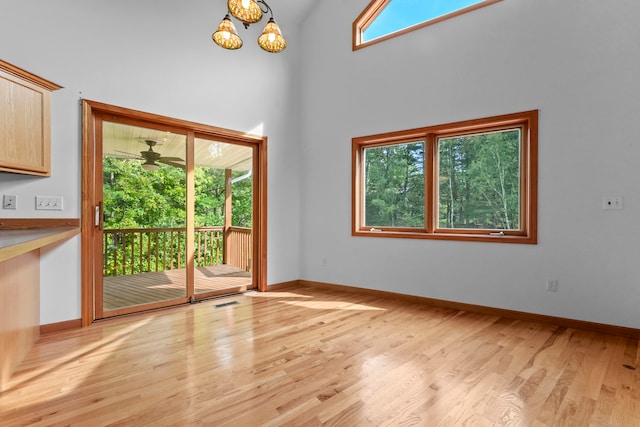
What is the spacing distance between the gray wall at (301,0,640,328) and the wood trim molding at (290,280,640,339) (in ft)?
0.20

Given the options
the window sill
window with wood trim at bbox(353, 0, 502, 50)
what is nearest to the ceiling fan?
the window sill

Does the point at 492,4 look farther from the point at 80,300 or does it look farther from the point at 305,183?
the point at 80,300

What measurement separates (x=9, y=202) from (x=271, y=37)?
2504 millimetres

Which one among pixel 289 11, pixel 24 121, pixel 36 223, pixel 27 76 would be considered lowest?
pixel 36 223

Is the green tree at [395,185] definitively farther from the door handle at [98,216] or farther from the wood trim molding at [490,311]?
the door handle at [98,216]

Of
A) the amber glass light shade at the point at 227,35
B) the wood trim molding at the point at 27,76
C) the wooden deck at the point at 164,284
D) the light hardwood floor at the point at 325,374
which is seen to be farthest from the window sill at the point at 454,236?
the wood trim molding at the point at 27,76

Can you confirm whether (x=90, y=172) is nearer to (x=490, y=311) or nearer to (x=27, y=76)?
(x=27, y=76)

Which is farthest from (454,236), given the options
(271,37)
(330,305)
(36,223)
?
(36,223)

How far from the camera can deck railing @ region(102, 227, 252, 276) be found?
11.1ft

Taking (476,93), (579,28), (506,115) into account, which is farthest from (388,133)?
(579,28)

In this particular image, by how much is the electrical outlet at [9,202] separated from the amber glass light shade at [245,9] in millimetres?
2325

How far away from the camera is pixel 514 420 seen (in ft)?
5.31

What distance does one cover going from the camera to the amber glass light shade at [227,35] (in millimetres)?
2529

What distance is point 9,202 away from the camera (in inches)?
103
